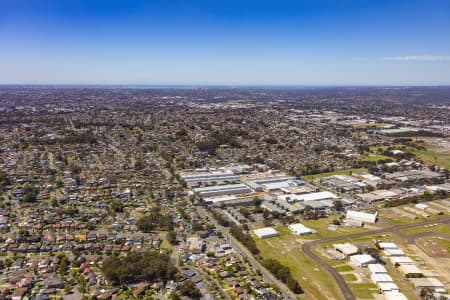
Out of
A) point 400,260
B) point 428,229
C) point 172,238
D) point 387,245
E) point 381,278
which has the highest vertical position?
point 172,238

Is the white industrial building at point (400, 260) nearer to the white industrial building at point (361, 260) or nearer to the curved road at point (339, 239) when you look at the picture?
the white industrial building at point (361, 260)

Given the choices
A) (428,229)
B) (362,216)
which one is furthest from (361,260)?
(428,229)

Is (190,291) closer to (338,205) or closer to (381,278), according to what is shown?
(381,278)

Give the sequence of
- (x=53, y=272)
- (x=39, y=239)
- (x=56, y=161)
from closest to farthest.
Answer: (x=53, y=272) → (x=39, y=239) → (x=56, y=161)

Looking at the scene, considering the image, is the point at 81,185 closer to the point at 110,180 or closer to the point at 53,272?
the point at 110,180

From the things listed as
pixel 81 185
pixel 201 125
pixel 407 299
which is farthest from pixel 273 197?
pixel 201 125

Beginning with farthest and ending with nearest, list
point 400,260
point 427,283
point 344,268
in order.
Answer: point 400,260 → point 344,268 → point 427,283

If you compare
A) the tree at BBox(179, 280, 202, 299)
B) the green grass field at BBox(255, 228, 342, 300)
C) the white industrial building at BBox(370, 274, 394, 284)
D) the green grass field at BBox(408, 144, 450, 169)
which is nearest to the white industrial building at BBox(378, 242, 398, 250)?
the white industrial building at BBox(370, 274, 394, 284)
